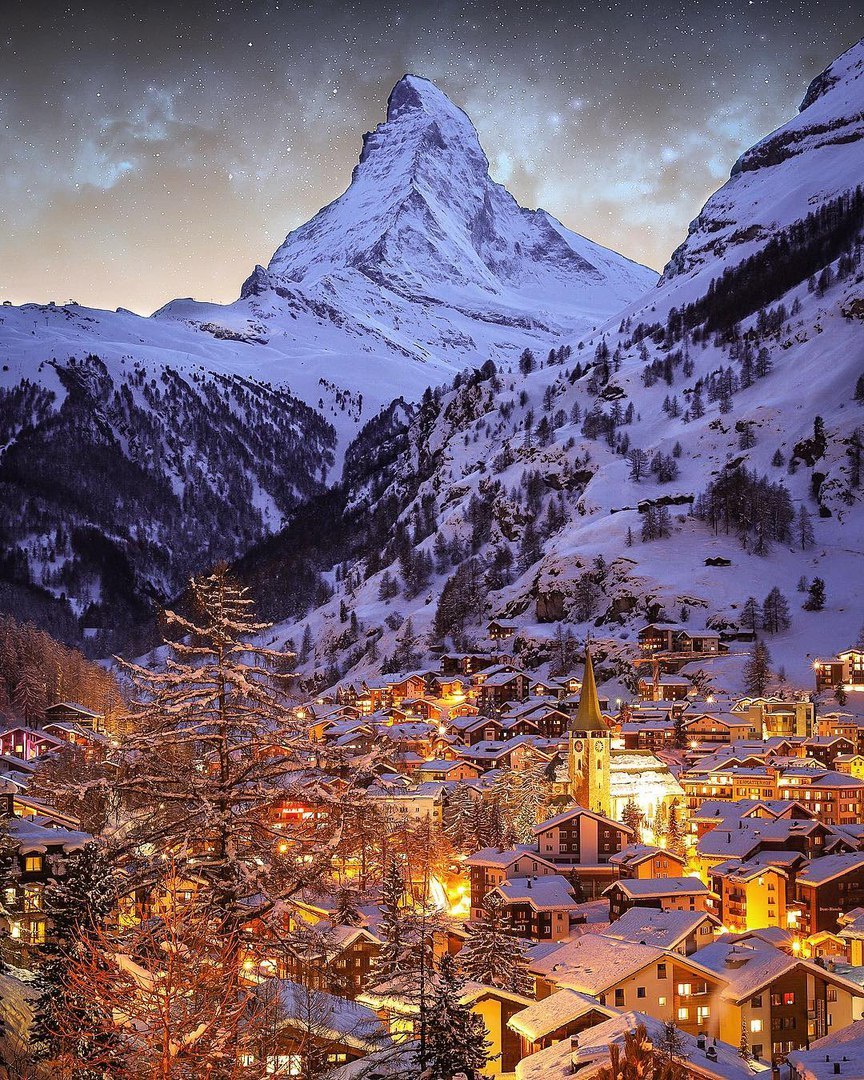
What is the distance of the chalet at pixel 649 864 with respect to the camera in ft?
186

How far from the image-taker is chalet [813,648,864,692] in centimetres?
9731

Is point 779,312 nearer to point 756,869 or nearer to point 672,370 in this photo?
point 672,370

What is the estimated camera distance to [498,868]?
56219mm

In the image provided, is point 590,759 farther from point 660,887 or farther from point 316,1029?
point 316,1029

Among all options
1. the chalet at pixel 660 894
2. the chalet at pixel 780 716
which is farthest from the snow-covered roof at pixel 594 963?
the chalet at pixel 780 716

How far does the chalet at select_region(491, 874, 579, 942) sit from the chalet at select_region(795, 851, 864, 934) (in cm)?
1138

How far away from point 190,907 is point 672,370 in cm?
17666

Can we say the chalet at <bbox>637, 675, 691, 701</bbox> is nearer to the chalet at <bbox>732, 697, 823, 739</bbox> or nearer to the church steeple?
the chalet at <bbox>732, 697, 823, 739</bbox>

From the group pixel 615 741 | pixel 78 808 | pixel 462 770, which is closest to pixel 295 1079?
pixel 78 808

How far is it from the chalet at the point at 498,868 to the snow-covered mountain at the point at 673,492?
52.9m

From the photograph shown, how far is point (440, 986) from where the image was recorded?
22906 millimetres

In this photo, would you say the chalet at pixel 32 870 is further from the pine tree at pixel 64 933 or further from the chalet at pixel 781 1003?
the chalet at pixel 781 1003

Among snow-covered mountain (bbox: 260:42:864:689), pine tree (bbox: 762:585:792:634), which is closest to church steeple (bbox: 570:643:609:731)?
snow-covered mountain (bbox: 260:42:864:689)

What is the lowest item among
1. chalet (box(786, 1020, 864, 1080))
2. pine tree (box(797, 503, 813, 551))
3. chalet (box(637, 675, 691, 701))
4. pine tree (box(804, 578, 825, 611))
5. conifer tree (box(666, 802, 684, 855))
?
conifer tree (box(666, 802, 684, 855))
